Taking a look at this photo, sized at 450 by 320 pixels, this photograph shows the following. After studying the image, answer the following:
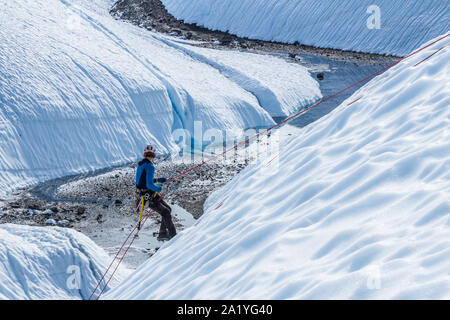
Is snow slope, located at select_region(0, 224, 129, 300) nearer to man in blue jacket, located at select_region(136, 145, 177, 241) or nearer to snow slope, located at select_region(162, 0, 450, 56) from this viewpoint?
man in blue jacket, located at select_region(136, 145, 177, 241)

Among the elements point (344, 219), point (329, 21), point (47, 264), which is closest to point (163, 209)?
point (47, 264)

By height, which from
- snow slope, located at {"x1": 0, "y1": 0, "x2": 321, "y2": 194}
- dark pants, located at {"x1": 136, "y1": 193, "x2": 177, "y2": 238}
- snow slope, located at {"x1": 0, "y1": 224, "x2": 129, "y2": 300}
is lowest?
snow slope, located at {"x1": 0, "y1": 224, "x2": 129, "y2": 300}

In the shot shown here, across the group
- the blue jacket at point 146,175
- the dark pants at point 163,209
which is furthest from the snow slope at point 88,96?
the blue jacket at point 146,175

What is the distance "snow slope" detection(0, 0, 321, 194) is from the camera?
562 inches

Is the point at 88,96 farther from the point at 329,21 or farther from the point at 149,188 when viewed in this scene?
the point at 329,21

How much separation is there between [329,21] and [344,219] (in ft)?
85.6

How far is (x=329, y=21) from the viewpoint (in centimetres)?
2934

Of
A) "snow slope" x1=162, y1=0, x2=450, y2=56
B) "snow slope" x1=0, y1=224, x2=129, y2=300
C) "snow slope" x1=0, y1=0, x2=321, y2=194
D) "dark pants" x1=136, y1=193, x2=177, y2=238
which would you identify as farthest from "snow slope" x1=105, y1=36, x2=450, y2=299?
"snow slope" x1=162, y1=0, x2=450, y2=56

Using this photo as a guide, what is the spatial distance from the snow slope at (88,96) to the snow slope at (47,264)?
5.36 m

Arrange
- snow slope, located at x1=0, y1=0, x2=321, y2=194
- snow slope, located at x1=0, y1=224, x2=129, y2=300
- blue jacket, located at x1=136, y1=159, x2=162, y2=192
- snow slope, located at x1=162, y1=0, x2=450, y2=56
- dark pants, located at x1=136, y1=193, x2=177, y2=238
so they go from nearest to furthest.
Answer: snow slope, located at x1=0, y1=224, x2=129, y2=300 < blue jacket, located at x1=136, y1=159, x2=162, y2=192 < dark pants, located at x1=136, y1=193, x2=177, y2=238 < snow slope, located at x1=0, y1=0, x2=321, y2=194 < snow slope, located at x1=162, y1=0, x2=450, y2=56

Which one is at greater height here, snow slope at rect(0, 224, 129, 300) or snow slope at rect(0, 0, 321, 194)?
snow slope at rect(0, 0, 321, 194)

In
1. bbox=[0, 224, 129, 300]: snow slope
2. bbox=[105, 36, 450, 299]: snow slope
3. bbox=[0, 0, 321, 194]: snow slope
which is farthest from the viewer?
bbox=[0, 0, 321, 194]: snow slope

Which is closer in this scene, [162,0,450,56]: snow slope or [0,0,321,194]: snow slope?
[0,0,321,194]: snow slope

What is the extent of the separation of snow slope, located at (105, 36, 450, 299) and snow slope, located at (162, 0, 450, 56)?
2091cm
